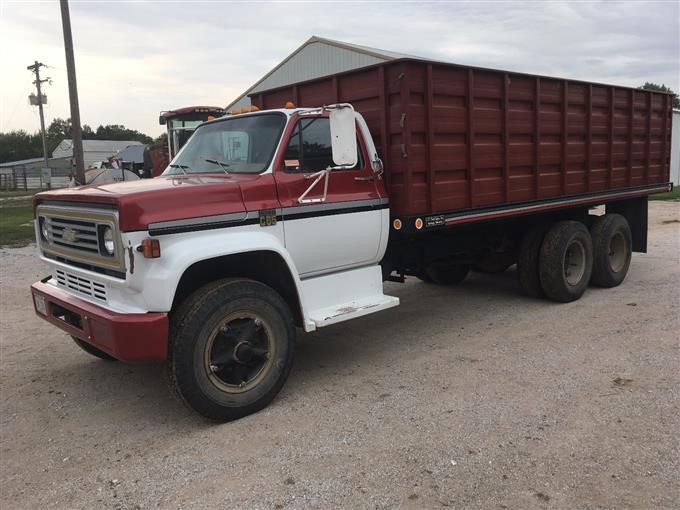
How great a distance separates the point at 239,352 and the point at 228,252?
2.38 feet

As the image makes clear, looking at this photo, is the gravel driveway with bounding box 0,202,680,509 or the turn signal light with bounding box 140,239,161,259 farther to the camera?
the turn signal light with bounding box 140,239,161,259

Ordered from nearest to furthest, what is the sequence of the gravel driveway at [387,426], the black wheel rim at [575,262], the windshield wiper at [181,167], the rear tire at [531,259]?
the gravel driveway at [387,426], the windshield wiper at [181,167], the rear tire at [531,259], the black wheel rim at [575,262]

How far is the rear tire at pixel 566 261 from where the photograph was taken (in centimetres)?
694

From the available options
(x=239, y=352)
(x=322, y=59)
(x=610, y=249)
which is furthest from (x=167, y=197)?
(x=322, y=59)

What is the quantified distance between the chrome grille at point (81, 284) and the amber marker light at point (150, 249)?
0.61 meters

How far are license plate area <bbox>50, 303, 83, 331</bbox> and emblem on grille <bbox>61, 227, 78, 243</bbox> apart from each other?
1.69 ft

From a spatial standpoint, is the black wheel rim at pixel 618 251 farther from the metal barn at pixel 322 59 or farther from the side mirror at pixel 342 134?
the metal barn at pixel 322 59

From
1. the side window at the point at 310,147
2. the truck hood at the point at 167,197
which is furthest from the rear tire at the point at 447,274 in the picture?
the truck hood at the point at 167,197

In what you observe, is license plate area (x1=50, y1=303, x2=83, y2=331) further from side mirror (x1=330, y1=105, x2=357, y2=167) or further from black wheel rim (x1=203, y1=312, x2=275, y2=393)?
side mirror (x1=330, y1=105, x2=357, y2=167)

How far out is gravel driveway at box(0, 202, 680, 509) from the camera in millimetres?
3160

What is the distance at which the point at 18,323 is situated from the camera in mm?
6762

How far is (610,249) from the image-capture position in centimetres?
808

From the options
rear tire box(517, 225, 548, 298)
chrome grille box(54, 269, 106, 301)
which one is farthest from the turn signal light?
rear tire box(517, 225, 548, 298)

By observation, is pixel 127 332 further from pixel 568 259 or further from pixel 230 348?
pixel 568 259
